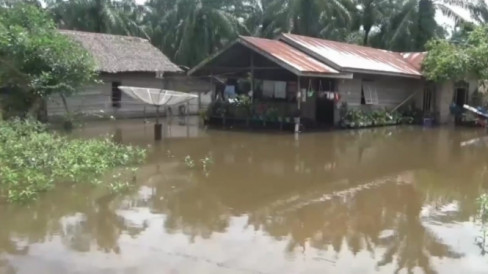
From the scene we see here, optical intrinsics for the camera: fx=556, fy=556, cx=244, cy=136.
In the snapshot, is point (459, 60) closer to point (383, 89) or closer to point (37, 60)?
point (383, 89)

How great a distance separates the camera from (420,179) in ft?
37.3

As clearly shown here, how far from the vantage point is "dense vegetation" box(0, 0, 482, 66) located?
31531mm

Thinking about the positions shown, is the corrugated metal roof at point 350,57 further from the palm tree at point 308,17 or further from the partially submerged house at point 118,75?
the palm tree at point 308,17

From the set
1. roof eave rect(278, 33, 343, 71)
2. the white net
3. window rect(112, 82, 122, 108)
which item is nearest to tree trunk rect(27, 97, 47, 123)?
the white net

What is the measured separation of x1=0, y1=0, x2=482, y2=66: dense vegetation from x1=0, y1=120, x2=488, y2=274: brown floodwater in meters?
19.2

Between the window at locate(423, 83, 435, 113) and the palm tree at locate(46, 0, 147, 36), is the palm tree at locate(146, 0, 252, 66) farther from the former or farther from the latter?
the window at locate(423, 83, 435, 113)

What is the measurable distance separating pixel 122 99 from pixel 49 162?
14.7 meters

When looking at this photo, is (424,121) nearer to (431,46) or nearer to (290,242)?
(431,46)

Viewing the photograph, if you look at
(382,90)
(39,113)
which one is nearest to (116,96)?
(39,113)

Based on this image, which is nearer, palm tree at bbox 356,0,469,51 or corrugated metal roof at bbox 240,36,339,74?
corrugated metal roof at bbox 240,36,339,74

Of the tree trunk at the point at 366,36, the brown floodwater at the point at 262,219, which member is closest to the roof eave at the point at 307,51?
the brown floodwater at the point at 262,219

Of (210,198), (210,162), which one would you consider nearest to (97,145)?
(210,162)

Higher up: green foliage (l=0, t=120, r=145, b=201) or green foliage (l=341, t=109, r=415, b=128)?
green foliage (l=341, t=109, r=415, b=128)

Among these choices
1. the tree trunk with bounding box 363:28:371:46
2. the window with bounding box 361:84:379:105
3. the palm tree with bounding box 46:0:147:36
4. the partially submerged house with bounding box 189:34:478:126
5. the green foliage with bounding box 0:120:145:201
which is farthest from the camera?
the tree trunk with bounding box 363:28:371:46
